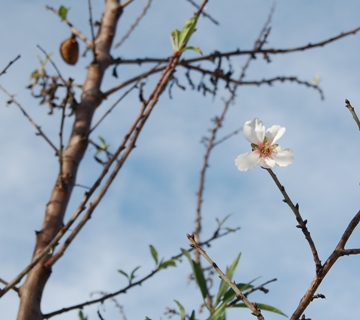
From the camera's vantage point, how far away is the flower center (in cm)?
104

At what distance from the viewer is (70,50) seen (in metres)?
2.65

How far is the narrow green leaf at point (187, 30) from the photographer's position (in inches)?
73.9

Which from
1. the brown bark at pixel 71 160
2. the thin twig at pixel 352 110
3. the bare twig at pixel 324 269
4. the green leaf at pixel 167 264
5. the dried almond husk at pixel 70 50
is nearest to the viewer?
the bare twig at pixel 324 269

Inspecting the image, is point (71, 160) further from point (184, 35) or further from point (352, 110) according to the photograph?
point (352, 110)

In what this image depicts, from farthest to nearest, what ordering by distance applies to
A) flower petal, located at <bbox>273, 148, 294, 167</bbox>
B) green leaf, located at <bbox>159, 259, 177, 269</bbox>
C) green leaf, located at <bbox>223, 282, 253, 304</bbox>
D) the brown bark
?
green leaf, located at <bbox>159, 259, 177, 269</bbox> < the brown bark < green leaf, located at <bbox>223, 282, 253, 304</bbox> < flower petal, located at <bbox>273, 148, 294, 167</bbox>

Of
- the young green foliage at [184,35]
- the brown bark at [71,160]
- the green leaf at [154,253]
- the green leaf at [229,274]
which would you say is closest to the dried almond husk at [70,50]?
the brown bark at [71,160]

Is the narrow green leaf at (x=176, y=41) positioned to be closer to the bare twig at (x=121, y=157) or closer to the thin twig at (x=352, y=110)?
the bare twig at (x=121, y=157)

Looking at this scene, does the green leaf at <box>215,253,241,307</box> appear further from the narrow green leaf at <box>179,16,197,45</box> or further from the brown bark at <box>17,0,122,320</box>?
the narrow green leaf at <box>179,16,197,45</box>

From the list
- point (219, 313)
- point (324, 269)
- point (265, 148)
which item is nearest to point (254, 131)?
point (265, 148)

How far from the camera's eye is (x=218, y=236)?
7.63 feet

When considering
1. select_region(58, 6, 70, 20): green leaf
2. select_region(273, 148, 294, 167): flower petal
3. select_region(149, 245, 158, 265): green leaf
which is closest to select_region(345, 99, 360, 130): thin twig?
select_region(273, 148, 294, 167): flower petal

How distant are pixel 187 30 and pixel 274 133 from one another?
0.93m

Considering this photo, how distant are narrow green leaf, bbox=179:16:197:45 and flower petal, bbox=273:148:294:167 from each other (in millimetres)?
988

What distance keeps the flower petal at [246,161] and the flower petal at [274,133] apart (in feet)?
0.30
